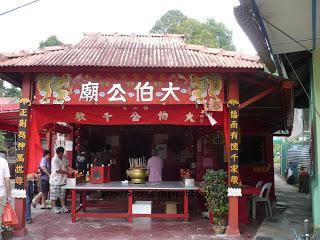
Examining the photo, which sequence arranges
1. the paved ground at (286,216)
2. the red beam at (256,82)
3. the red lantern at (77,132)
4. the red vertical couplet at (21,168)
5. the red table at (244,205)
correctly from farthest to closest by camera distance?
1. the red lantern at (77,132)
2. the red table at (244,205)
3. the red beam at (256,82)
4. the paved ground at (286,216)
5. the red vertical couplet at (21,168)

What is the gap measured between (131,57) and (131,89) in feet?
2.48

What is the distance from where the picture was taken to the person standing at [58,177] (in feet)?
31.8

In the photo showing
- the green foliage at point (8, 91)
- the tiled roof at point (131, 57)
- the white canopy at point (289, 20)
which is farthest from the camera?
the green foliage at point (8, 91)

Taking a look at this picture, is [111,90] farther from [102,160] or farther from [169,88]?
[102,160]

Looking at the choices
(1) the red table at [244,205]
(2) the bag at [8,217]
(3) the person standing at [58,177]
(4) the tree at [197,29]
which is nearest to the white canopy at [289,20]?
(1) the red table at [244,205]

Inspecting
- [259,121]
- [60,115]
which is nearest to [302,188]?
[259,121]

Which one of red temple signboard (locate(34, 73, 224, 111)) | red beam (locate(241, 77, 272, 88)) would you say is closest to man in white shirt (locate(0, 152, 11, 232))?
red temple signboard (locate(34, 73, 224, 111))

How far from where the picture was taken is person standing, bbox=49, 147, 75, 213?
9703 millimetres

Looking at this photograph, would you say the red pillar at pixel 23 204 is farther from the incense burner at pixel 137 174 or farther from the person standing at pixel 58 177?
the incense burner at pixel 137 174

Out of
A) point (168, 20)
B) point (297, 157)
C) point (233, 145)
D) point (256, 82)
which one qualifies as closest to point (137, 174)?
point (233, 145)

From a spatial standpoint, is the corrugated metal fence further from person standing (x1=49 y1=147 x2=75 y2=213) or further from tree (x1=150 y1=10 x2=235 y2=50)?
tree (x1=150 y1=10 x2=235 y2=50)

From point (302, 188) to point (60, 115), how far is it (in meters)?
11.3

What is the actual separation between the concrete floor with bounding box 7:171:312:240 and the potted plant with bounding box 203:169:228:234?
31cm

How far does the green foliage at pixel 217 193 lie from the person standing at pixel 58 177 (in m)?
3.99
